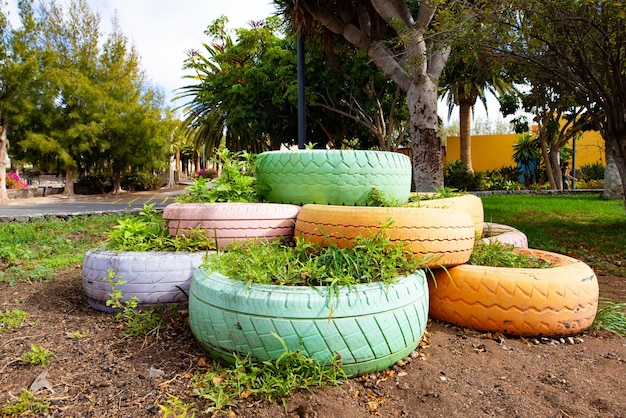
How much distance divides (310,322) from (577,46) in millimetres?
5744

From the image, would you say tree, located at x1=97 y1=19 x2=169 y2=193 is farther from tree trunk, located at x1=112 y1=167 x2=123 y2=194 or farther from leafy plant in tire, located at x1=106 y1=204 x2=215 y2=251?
leafy plant in tire, located at x1=106 y1=204 x2=215 y2=251

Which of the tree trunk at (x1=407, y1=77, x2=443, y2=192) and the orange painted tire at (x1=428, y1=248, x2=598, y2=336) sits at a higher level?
the tree trunk at (x1=407, y1=77, x2=443, y2=192)

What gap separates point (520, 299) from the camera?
8.56 feet

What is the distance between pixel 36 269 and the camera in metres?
4.25

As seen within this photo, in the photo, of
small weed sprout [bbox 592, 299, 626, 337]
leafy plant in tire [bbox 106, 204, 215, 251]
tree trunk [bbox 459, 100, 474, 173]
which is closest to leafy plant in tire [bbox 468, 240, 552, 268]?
small weed sprout [bbox 592, 299, 626, 337]

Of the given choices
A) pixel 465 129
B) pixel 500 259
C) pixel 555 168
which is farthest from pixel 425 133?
pixel 465 129

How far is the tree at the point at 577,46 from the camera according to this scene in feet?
16.6

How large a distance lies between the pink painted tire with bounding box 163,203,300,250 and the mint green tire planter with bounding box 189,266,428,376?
2.43ft

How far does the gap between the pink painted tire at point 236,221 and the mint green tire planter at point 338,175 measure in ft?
0.80

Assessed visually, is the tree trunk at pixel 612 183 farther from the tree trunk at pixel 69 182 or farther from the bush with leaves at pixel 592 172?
the tree trunk at pixel 69 182

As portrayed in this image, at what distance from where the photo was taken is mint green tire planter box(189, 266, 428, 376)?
198 centimetres

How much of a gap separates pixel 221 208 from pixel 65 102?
21.5m

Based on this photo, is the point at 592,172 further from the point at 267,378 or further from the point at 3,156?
the point at 3,156

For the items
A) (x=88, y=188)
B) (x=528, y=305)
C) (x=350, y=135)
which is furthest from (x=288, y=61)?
(x=88, y=188)
